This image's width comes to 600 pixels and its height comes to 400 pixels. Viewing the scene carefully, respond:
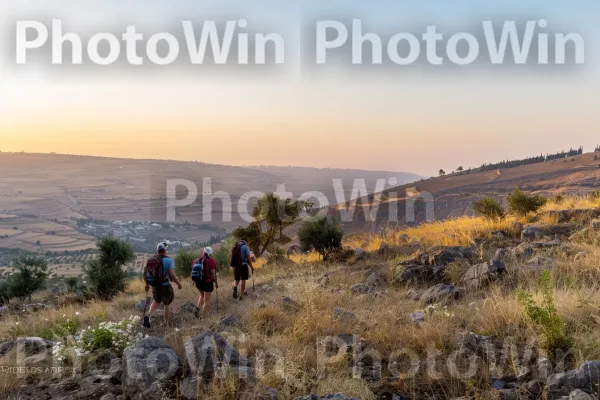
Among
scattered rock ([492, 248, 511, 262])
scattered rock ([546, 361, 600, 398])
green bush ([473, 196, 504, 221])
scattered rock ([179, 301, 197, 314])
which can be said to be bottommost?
scattered rock ([179, 301, 197, 314])

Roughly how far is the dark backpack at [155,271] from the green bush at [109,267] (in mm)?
8887

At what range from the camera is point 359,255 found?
562 inches

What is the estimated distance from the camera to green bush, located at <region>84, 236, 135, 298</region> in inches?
648

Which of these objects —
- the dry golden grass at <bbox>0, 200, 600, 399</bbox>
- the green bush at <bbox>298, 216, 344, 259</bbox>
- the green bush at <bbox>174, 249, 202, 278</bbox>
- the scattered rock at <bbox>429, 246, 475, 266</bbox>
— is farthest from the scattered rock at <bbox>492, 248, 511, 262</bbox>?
the green bush at <bbox>174, 249, 202, 278</bbox>

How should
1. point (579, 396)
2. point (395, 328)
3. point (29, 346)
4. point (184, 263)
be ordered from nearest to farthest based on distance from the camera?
1. point (579, 396)
2. point (395, 328)
3. point (29, 346)
4. point (184, 263)

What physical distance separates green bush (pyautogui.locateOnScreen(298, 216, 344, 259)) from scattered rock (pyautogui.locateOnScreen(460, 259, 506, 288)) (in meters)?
8.86

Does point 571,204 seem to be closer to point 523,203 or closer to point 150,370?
point 523,203

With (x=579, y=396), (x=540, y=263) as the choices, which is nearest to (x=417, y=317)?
(x=579, y=396)

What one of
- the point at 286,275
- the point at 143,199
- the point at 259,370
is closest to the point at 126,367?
the point at 259,370

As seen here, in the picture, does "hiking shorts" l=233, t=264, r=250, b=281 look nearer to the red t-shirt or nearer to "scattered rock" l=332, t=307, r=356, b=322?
the red t-shirt

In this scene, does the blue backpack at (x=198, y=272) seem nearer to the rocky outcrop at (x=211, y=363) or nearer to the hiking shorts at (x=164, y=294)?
the hiking shorts at (x=164, y=294)

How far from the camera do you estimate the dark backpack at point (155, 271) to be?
8.45m

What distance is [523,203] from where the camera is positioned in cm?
1473

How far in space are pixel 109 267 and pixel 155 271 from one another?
416 inches
